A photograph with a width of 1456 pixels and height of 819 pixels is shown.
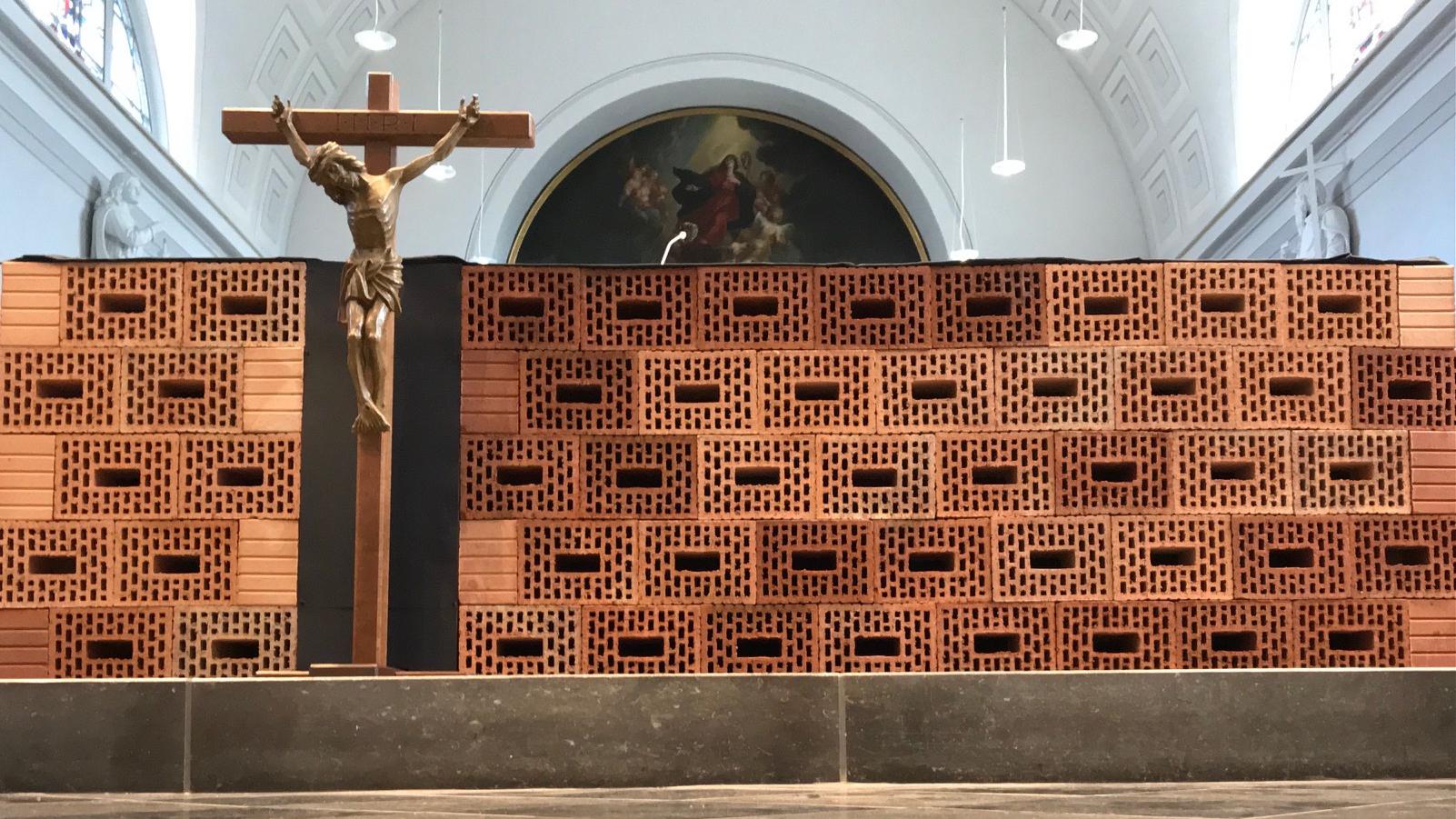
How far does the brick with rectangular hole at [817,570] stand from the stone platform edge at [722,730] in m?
1.10

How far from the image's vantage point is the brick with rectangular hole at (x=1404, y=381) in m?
7.04

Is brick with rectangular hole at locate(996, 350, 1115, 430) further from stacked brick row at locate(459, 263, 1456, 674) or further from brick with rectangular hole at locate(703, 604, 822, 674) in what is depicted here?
brick with rectangular hole at locate(703, 604, 822, 674)

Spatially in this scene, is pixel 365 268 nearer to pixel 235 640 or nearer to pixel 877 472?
pixel 235 640

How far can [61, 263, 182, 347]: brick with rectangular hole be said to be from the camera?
7.00m

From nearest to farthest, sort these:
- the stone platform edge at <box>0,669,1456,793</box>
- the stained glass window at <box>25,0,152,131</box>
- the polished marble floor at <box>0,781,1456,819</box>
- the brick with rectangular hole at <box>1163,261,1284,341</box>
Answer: the polished marble floor at <box>0,781,1456,819</box>, the stone platform edge at <box>0,669,1456,793</box>, the brick with rectangular hole at <box>1163,261,1284,341</box>, the stained glass window at <box>25,0,152,131</box>

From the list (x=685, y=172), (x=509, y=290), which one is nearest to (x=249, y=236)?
(x=685, y=172)

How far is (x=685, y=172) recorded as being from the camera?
2384cm

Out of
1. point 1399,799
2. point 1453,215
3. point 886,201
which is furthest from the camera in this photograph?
point 886,201

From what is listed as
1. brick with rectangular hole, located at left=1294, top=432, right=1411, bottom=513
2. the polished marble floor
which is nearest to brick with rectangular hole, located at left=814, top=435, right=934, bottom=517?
the polished marble floor

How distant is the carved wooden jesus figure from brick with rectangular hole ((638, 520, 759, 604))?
1347mm

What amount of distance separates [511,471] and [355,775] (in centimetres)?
178

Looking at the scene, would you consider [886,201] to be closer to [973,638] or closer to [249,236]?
[249,236]

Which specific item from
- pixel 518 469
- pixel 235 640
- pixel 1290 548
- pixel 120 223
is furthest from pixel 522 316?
pixel 120 223

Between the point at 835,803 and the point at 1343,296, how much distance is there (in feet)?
12.4
